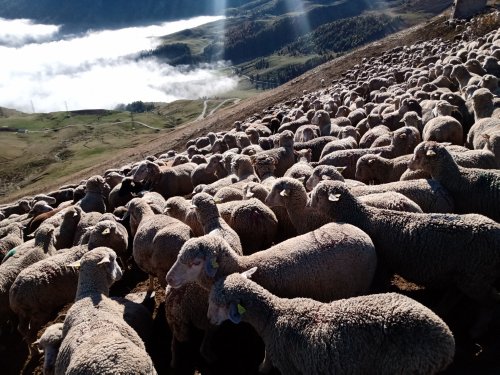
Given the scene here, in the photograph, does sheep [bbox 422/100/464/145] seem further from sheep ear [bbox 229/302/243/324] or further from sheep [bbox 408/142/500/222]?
sheep ear [bbox 229/302/243/324]

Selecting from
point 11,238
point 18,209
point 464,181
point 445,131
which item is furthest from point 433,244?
point 18,209

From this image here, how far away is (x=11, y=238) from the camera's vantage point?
39.8 ft

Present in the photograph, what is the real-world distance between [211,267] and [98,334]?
5.55 feet

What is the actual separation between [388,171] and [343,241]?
14.3 ft

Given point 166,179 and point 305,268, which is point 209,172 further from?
point 305,268

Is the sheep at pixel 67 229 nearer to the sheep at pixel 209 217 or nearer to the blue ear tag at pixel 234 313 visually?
the sheep at pixel 209 217

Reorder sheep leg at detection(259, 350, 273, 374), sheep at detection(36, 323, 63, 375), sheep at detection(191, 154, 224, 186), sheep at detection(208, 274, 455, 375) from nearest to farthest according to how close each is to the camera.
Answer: sheep at detection(208, 274, 455, 375) < sheep leg at detection(259, 350, 273, 374) < sheep at detection(36, 323, 63, 375) < sheep at detection(191, 154, 224, 186)

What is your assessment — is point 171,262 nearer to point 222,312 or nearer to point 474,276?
point 222,312

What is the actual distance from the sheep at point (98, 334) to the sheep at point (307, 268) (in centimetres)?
105

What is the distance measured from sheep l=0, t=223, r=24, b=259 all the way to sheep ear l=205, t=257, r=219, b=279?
8.52 meters

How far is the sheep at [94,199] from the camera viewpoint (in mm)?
13547

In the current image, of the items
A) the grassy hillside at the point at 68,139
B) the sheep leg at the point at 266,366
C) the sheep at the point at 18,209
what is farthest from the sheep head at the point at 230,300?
the grassy hillside at the point at 68,139

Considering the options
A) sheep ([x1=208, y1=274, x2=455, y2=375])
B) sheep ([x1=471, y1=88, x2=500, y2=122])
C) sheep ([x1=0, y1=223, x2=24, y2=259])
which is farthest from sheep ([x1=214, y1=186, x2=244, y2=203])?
sheep ([x1=471, y1=88, x2=500, y2=122])

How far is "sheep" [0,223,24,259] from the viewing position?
38.4ft
